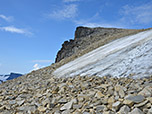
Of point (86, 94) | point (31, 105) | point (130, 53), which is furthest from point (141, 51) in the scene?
point (31, 105)

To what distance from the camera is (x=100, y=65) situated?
8086mm

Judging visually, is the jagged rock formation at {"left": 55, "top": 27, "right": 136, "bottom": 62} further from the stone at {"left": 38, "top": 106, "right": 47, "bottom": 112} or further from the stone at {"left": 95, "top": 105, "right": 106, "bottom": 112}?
the stone at {"left": 95, "top": 105, "right": 106, "bottom": 112}

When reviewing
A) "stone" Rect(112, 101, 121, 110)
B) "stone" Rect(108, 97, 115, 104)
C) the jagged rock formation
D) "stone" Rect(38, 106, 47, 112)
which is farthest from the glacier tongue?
the jagged rock formation

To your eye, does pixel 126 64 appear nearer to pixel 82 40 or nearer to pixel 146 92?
pixel 146 92

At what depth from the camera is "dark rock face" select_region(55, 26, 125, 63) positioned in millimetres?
19898

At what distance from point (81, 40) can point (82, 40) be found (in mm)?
256

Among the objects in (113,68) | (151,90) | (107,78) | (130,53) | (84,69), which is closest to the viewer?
(151,90)

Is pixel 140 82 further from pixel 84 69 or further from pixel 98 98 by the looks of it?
pixel 84 69

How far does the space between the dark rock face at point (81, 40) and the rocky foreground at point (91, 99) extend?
12.3m

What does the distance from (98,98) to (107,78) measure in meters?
1.89

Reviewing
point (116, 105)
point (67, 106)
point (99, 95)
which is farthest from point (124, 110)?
point (67, 106)

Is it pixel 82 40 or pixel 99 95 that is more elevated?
pixel 82 40

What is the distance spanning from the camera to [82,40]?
2178 cm

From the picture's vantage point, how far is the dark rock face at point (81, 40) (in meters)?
19.9
